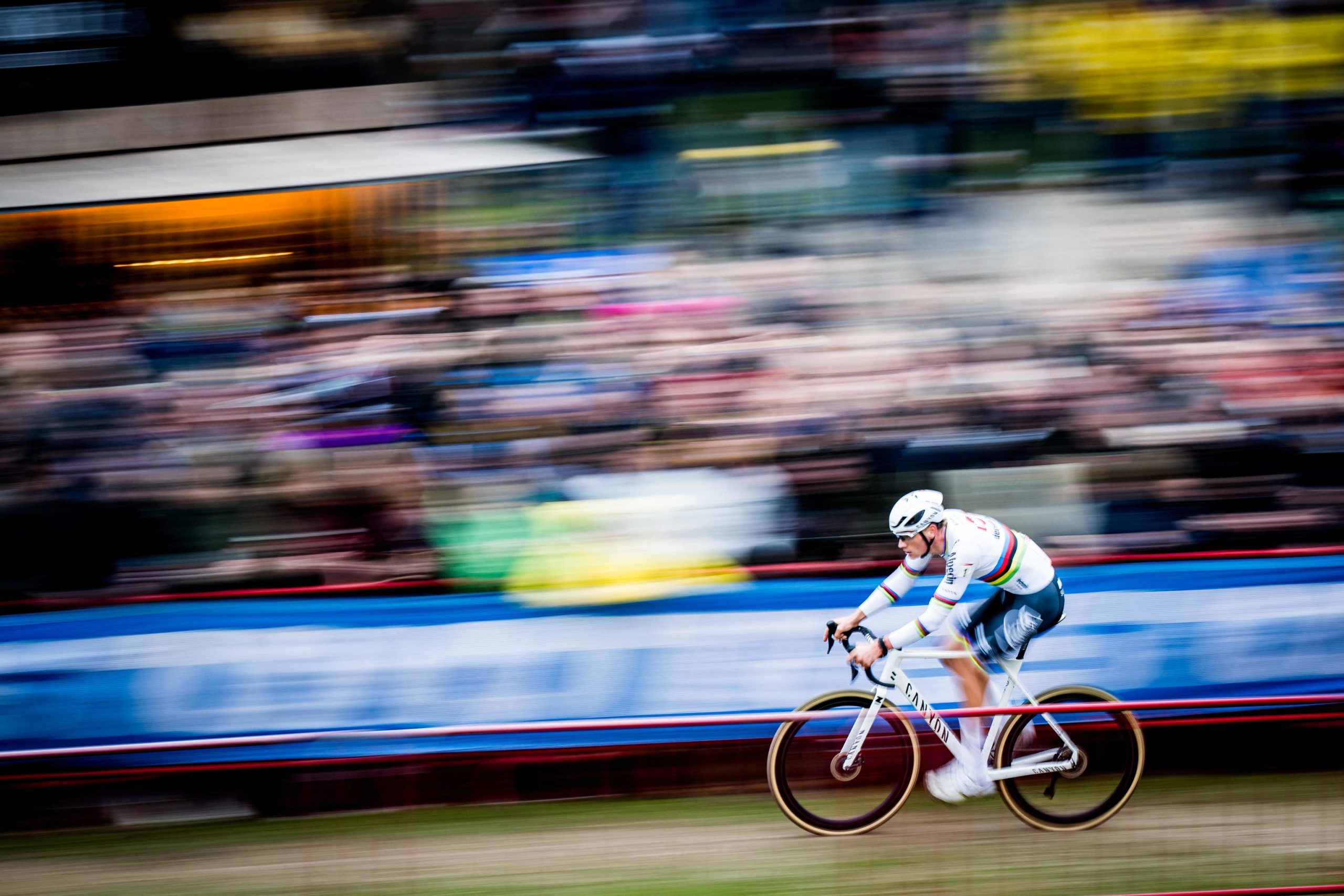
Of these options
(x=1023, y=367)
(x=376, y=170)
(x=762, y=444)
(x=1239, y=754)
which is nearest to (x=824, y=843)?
(x=1239, y=754)

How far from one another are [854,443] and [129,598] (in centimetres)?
370

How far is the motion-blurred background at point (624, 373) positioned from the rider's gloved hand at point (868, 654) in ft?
1.64

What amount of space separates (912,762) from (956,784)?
20 centimetres

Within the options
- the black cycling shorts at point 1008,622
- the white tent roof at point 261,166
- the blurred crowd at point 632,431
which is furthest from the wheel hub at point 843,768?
the white tent roof at point 261,166

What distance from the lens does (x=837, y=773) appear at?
4.62 m

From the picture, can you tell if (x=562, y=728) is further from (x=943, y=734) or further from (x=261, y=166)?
(x=261, y=166)

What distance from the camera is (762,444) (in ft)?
19.9

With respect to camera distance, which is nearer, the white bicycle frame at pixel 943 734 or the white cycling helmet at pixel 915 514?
the white bicycle frame at pixel 943 734

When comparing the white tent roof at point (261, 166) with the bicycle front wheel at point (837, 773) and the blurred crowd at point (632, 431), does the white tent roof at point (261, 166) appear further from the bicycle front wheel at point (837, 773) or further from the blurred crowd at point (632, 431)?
the bicycle front wheel at point (837, 773)

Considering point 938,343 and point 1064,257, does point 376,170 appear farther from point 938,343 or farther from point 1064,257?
point 1064,257

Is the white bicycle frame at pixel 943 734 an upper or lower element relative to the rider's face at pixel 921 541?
lower

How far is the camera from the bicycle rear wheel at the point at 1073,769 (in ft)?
15.3

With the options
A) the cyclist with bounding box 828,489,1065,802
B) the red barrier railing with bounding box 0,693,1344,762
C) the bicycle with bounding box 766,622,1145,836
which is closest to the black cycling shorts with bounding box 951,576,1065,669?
the cyclist with bounding box 828,489,1065,802

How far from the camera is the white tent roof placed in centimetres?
707
